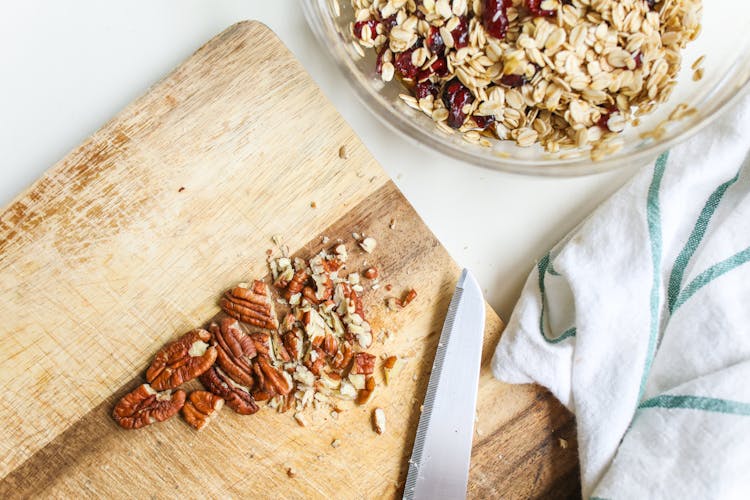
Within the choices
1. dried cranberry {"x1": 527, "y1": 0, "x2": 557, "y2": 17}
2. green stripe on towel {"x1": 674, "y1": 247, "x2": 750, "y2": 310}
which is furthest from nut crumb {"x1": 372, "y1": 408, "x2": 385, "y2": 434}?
dried cranberry {"x1": 527, "y1": 0, "x2": 557, "y2": 17}

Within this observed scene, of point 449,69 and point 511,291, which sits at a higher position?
point 449,69

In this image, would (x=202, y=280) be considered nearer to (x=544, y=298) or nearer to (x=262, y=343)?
(x=262, y=343)

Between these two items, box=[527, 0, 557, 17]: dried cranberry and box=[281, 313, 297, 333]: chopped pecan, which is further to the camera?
box=[281, 313, 297, 333]: chopped pecan

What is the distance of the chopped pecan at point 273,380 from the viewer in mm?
1126

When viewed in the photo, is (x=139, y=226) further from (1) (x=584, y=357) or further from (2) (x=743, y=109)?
(2) (x=743, y=109)

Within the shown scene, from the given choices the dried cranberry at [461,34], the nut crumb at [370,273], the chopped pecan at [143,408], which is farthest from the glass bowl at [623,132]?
the chopped pecan at [143,408]

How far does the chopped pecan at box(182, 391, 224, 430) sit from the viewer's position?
3.68 feet

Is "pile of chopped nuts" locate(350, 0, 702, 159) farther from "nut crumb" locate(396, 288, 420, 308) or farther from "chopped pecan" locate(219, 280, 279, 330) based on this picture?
"chopped pecan" locate(219, 280, 279, 330)

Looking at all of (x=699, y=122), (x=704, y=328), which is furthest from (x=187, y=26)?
(x=704, y=328)

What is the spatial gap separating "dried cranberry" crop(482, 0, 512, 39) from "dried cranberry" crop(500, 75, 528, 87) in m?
0.06

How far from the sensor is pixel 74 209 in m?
1.12

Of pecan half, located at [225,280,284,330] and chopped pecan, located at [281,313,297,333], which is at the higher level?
pecan half, located at [225,280,284,330]

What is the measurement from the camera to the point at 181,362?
111 cm

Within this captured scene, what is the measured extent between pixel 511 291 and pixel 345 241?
1.09ft
